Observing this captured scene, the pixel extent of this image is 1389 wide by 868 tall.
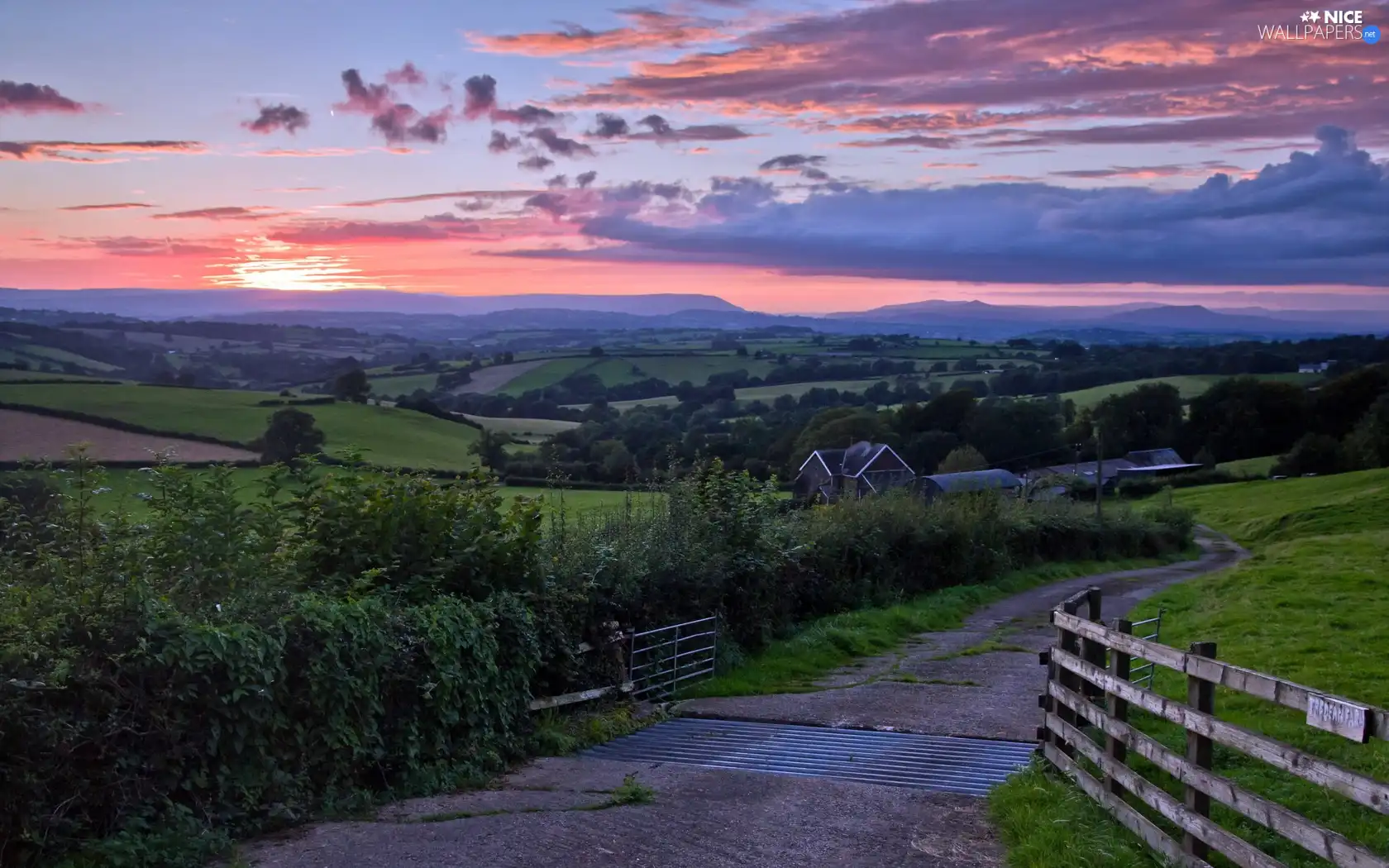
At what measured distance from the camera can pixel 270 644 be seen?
7.79 m

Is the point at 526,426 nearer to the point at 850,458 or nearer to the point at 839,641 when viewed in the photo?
the point at 850,458

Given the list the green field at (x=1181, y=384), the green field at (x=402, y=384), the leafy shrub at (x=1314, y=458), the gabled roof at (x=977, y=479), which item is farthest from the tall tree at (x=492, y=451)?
the green field at (x=1181, y=384)

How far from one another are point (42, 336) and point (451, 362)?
46083mm

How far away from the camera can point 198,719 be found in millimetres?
7355

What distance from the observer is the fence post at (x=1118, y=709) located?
743 centimetres

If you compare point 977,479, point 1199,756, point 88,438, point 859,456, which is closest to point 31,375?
point 88,438

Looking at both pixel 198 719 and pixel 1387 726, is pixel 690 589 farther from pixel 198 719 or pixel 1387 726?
pixel 1387 726

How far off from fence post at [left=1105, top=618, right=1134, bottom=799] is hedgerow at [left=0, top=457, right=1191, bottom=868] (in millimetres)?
5234

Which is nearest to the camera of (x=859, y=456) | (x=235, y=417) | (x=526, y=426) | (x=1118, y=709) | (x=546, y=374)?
(x=1118, y=709)

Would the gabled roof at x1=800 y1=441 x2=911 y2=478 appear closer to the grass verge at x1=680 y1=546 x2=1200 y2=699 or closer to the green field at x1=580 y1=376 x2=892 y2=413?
the grass verge at x1=680 y1=546 x2=1200 y2=699

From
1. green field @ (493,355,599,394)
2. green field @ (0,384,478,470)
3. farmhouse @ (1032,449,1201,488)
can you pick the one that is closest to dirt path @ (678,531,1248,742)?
green field @ (0,384,478,470)

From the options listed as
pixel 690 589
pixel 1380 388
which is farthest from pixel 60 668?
pixel 1380 388

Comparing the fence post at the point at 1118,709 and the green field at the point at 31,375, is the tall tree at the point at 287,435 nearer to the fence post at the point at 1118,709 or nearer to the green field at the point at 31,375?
the green field at the point at 31,375

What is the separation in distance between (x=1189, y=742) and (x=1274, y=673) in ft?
26.8
